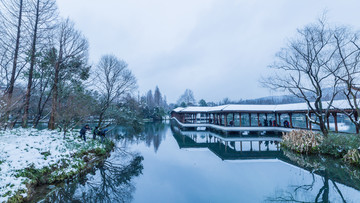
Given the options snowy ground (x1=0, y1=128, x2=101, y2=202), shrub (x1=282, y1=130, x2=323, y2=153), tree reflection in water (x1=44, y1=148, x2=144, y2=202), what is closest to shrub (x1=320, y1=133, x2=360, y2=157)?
shrub (x1=282, y1=130, x2=323, y2=153)

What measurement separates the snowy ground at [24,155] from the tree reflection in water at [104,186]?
964mm

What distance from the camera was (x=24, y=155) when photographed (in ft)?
20.9

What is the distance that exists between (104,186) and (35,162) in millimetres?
2669

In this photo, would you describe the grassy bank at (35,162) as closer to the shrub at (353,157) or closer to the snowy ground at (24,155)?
the snowy ground at (24,155)

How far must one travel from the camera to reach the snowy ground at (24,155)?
15.9 ft

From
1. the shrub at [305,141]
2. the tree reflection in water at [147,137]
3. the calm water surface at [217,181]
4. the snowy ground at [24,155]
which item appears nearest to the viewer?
the snowy ground at [24,155]

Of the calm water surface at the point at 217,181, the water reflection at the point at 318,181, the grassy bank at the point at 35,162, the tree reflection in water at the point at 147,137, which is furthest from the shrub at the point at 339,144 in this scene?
the grassy bank at the point at 35,162

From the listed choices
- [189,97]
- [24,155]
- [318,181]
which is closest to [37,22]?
[24,155]

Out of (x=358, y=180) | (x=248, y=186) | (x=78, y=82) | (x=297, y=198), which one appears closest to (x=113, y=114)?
(x=78, y=82)

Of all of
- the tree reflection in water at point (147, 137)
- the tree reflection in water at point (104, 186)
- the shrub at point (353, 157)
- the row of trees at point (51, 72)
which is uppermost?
the row of trees at point (51, 72)

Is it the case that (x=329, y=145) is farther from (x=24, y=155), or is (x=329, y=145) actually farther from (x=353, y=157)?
(x=24, y=155)

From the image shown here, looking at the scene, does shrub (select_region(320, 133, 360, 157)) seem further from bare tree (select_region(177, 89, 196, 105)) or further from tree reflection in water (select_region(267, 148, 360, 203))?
bare tree (select_region(177, 89, 196, 105))

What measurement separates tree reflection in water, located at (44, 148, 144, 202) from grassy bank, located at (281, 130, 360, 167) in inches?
Result: 374

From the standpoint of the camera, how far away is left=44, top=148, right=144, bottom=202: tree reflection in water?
529 centimetres
